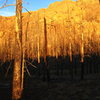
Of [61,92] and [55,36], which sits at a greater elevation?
[55,36]

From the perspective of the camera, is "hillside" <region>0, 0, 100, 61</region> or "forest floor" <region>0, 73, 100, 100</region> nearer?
"forest floor" <region>0, 73, 100, 100</region>

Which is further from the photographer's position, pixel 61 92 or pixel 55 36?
pixel 55 36

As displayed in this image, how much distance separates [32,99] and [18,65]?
12005 millimetres

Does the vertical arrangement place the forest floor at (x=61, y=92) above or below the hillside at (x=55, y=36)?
below

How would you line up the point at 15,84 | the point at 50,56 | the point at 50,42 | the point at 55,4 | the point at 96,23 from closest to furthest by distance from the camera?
the point at 15,84
the point at 50,56
the point at 50,42
the point at 96,23
the point at 55,4

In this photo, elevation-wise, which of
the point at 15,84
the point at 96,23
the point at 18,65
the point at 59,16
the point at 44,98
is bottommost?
the point at 44,98

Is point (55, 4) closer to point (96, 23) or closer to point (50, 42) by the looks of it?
point (96, 23)

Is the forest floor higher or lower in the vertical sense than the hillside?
Result: lower

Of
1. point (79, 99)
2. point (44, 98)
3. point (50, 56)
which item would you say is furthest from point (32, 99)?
point (50, 56)

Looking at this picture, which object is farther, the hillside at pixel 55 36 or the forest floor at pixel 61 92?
the hillside at pixel 55 36

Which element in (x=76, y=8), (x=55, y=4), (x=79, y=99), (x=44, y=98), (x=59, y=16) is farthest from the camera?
(x=55, y=4)

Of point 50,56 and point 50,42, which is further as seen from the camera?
point 50,42

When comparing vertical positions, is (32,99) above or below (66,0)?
below

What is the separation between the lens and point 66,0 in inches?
7712
